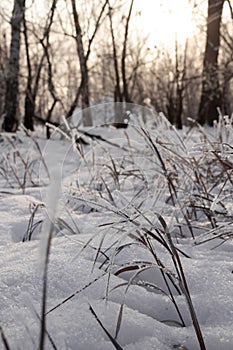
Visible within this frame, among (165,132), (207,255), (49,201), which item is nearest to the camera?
(49,201)

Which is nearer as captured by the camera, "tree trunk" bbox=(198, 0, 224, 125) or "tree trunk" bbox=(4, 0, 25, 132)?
"tree trunk" bbox=(4, 0, 25, 132)

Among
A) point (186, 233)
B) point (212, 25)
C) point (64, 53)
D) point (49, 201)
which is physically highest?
point (64, 53)

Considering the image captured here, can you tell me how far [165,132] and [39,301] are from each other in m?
0.89

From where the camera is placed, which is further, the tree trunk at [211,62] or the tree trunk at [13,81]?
the tree trunk at [211,62]

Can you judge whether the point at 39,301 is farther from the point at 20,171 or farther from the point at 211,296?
the point at 20,171

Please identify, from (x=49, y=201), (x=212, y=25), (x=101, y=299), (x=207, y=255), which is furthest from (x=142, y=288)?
(x=212, y=25)

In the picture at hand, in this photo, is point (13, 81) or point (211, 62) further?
point (211, 62)

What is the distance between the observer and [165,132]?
1.36 metres

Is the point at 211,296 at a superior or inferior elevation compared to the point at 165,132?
inferior

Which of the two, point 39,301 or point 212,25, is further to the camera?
point 212,25

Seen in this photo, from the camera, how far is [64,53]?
19.8 meters

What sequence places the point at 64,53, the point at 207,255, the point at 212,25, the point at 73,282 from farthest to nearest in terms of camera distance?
the point at 64,53 < the point at 212,25 < the point at 207,255 < the point at 73,282

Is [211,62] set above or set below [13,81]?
above

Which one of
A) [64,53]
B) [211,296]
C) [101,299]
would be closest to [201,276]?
[211,296]
